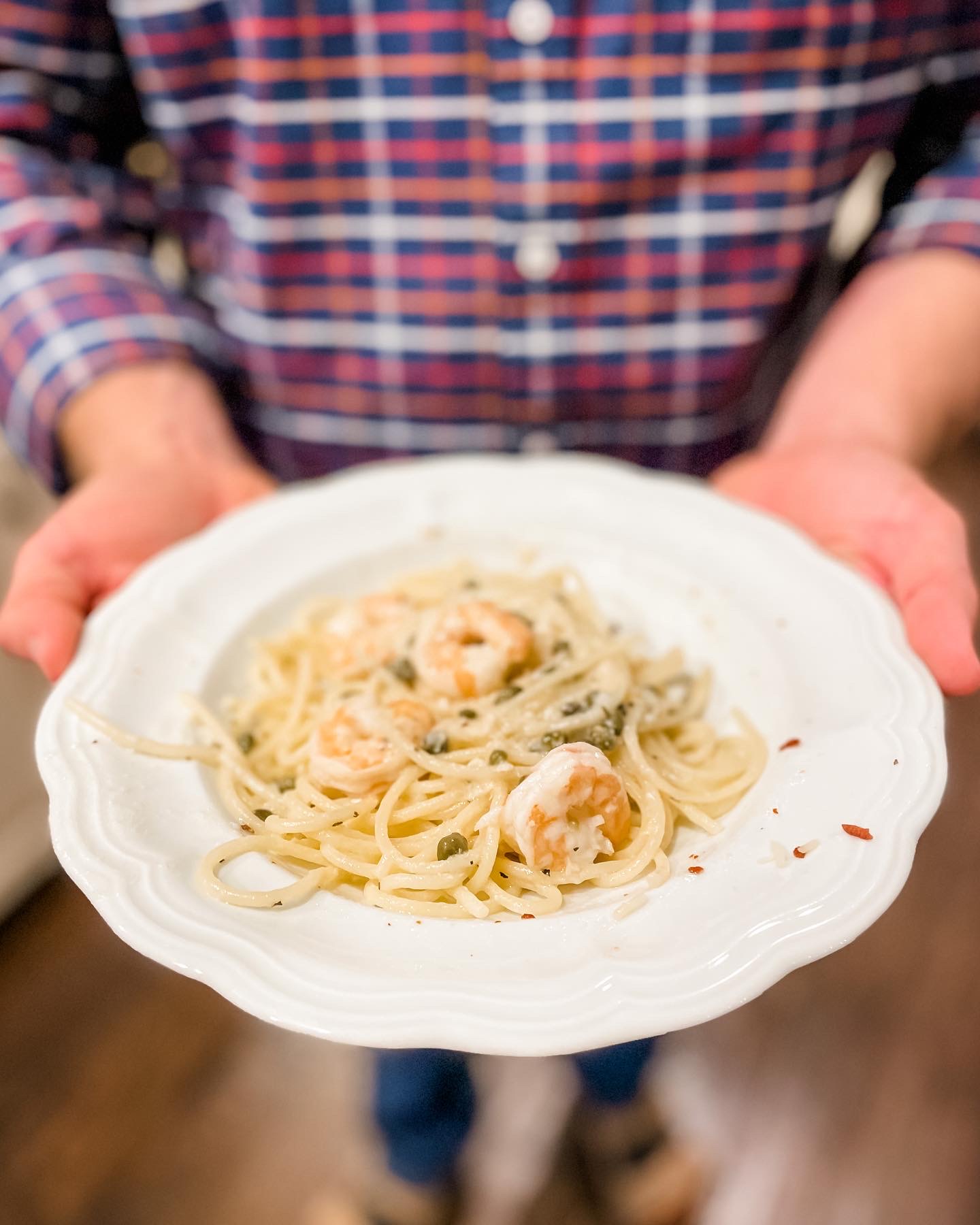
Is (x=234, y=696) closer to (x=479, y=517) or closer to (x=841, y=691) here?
(x=479, y=517)

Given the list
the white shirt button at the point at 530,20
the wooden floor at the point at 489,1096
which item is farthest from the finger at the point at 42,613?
the white shirt button at the point at 530,20

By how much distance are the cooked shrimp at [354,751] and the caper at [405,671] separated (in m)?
0.14

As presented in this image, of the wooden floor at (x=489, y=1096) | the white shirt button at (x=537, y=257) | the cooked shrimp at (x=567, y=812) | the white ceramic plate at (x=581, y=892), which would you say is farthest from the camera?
the wooden floor at (x=489, y=1096)

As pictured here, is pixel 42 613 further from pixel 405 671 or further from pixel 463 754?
pixel 463 754

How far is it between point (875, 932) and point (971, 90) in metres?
2.36

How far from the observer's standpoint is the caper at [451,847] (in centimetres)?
144

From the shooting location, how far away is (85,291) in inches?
88.4

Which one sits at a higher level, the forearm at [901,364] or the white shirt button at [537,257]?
the white shirt button at [537,257]

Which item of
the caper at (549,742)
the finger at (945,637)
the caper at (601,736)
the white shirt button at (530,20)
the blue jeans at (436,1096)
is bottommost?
the blue jeans at (436,1096)

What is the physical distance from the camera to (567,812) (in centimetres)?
139

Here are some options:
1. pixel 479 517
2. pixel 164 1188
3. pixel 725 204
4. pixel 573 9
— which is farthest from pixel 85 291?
pixel 164 1188

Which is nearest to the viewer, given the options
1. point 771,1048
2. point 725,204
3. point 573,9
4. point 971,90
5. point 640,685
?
point 640,685

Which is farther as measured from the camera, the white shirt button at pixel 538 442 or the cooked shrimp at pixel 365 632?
the white shirt button at pixel 538 442

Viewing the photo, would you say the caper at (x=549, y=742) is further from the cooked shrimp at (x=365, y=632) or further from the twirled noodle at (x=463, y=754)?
the cooked shrimp at (x=365, y=632)
